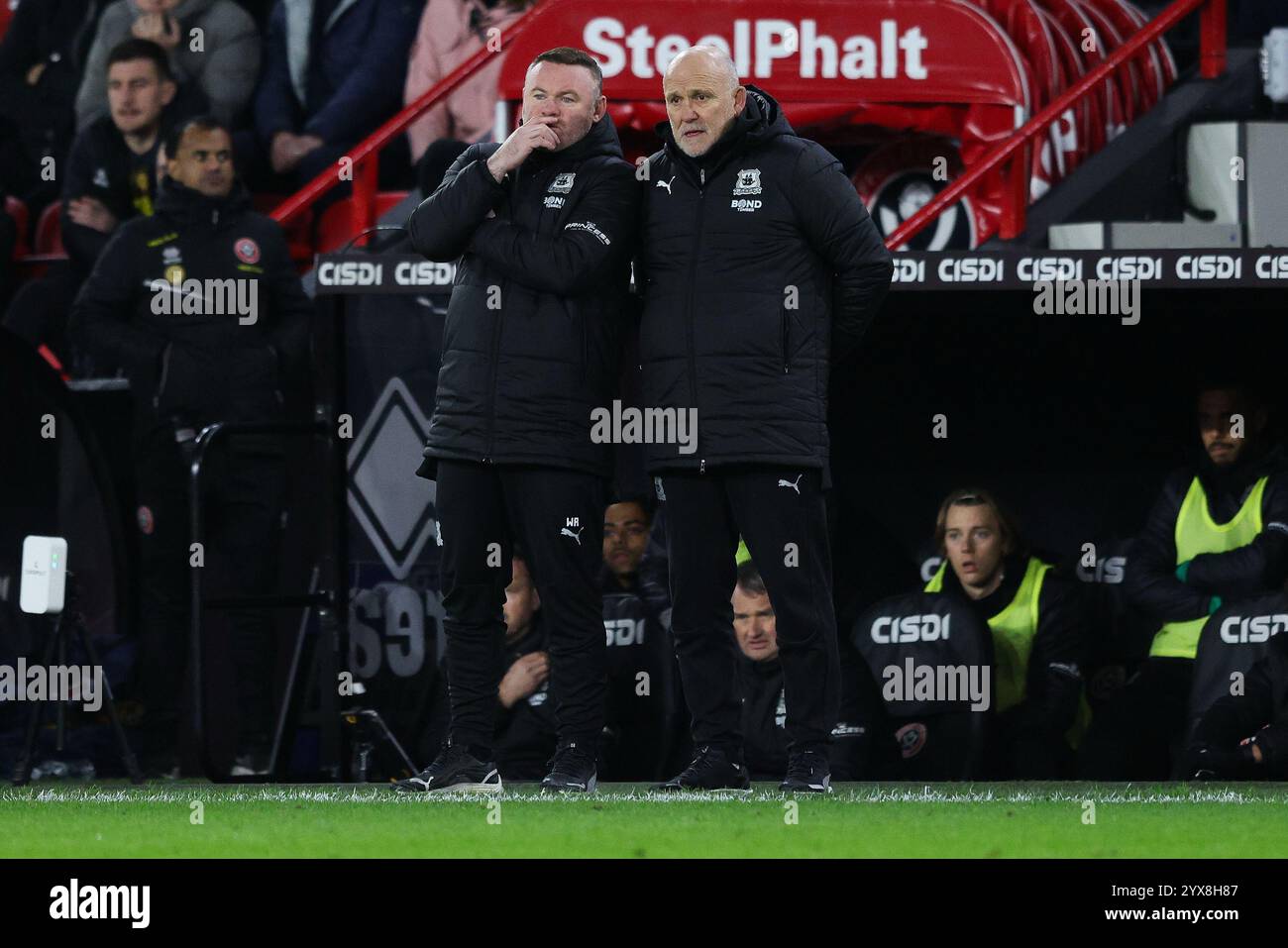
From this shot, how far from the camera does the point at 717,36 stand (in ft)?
27.9

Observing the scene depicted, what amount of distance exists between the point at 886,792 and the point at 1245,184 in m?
→ 3.03

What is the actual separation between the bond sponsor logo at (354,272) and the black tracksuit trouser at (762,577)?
Answer: 1.53 meters

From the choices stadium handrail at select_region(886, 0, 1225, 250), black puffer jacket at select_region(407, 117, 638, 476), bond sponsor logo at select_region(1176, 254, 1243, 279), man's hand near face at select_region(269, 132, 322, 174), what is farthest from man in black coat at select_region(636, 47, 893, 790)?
man's hand near face at select_region(269, 132, 322, 174)

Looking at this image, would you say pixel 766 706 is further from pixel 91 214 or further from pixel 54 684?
pixel 91 214

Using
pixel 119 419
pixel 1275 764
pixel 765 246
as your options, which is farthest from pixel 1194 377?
pixel 119 419

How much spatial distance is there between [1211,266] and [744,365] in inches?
74.0

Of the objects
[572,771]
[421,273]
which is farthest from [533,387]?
[421,273]

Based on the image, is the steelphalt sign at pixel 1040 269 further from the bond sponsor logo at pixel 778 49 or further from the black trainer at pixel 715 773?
the black trainer at pixel 715 773

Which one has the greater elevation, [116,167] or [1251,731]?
[116,167]

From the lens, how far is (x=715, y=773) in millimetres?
5918

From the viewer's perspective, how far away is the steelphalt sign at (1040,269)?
276 inches

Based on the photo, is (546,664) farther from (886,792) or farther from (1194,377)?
(1194,377)
